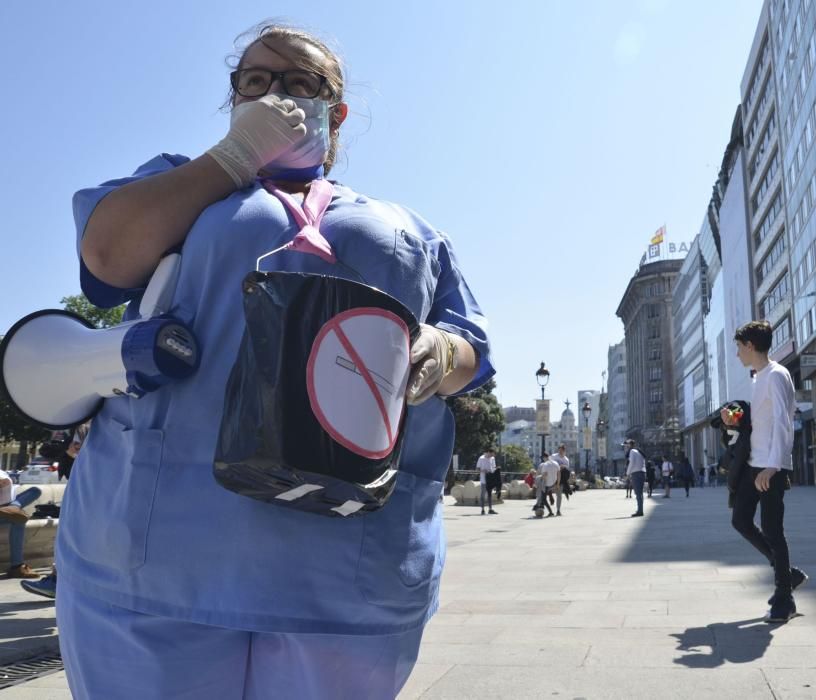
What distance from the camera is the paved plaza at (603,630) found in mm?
3885

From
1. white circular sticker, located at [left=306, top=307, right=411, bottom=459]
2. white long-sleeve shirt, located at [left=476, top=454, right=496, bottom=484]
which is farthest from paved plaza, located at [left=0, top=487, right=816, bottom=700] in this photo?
white long-sleeve shirt, located at [left=476, top=454, right=496, bottom=484]

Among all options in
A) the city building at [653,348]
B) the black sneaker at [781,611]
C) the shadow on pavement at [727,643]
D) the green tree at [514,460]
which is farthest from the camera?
the city building at [653,348]

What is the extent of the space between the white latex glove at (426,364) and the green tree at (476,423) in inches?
1870

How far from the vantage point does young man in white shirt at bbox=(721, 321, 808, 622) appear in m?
5.35

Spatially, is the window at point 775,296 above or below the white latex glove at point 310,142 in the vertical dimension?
above

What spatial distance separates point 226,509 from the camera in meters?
1.23

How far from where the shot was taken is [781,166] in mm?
50000

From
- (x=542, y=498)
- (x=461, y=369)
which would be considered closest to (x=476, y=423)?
(x=542, y=498)

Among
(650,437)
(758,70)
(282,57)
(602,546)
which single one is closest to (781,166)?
(758,70)

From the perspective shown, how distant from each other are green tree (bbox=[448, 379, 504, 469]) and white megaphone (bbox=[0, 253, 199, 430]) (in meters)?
47.5

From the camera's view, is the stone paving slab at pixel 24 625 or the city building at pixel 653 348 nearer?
the stone paving slab at pixel 24 625

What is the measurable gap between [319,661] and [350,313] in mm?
484

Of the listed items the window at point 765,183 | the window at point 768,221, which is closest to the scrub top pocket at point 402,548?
the window at point 768,221

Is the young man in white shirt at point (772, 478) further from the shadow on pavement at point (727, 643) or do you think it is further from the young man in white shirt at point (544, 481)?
the young man in white shirt at point (544, 481)
